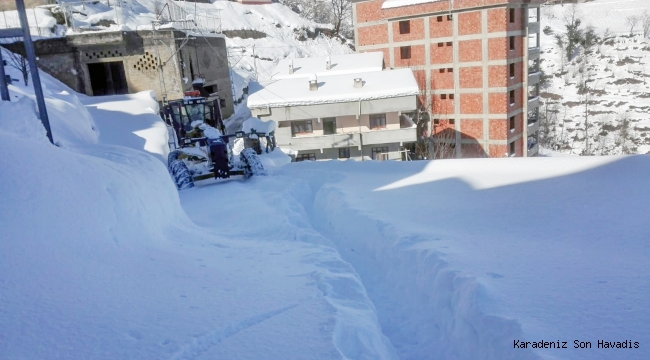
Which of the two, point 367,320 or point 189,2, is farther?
point 189,2

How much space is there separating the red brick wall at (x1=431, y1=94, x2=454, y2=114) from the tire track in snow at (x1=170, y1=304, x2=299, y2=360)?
2742cm

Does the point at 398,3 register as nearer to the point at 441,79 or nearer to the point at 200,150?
the point at 441,79

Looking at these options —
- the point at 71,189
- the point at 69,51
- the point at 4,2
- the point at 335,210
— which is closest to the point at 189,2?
the point at 4,2

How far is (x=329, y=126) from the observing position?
25844 mm

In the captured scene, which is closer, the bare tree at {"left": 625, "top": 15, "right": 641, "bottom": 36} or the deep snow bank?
the deep snow bank

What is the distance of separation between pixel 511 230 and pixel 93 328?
483 centimetres

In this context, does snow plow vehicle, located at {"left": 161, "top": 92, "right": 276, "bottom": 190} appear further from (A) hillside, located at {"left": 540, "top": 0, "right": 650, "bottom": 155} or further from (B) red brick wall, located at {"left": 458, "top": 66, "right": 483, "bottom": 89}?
(A) hillside, located at {"left": 540, "top": 0, "right": 650, "bottom": 155}

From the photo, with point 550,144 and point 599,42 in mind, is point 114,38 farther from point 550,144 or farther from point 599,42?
point 599,42

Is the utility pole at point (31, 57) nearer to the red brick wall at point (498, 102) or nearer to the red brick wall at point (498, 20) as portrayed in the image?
the red brick wall at point (498, 20)

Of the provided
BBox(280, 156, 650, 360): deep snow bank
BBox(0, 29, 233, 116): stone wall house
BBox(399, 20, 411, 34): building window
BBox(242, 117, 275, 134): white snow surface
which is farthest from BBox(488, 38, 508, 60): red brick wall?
BBox(280, 156, 650, 360): deep snow bank

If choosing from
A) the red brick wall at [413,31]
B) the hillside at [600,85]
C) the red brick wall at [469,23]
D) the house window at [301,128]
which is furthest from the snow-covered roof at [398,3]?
the hillside at [600,85]

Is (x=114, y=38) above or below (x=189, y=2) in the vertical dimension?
below

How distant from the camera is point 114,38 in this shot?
17391 millimetres

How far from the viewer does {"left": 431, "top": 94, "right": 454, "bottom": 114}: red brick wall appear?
29391 millimetres
